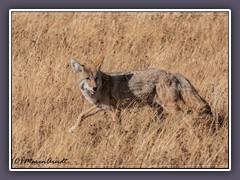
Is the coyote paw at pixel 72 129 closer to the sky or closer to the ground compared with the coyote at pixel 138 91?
closer to the ground

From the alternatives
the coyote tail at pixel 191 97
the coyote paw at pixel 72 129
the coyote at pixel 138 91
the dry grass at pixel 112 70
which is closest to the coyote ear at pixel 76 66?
the coyote at pixel 138 91

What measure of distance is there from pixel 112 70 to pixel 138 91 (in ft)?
2.85

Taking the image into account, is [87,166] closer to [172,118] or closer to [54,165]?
[54,165]

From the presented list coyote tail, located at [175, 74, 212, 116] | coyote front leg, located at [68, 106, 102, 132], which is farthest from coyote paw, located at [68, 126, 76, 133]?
coyote tail, located at [175, 74, 212, 116]

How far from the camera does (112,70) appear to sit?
1677cm

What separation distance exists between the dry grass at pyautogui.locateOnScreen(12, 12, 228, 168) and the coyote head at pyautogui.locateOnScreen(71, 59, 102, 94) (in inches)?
16.1

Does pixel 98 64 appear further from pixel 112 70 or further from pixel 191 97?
pixel 191 97

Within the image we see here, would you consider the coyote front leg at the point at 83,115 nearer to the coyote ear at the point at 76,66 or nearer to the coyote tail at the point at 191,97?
the coyote ear at the point at 76,66

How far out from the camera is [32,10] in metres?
15.5

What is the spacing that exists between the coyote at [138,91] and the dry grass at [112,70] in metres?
0.15

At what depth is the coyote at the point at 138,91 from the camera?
15798 mm

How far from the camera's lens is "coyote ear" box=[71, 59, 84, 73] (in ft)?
51.6

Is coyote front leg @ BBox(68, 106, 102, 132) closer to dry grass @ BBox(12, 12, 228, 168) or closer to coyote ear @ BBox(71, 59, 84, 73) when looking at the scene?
dry grass @ BBox(12, 12, 228, 168)

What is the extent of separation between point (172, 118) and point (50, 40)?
235cm
